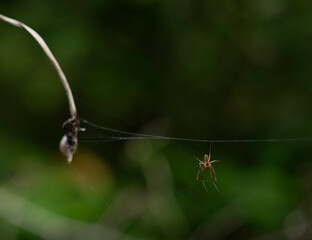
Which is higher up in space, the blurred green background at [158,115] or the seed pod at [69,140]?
the blurred green background at [158,115]

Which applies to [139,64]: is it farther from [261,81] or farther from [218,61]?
[261,81]

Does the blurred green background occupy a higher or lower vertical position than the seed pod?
higher

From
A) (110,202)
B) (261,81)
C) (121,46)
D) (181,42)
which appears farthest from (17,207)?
(261,81)

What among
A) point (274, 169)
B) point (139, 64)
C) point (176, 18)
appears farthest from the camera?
point (139, 64)

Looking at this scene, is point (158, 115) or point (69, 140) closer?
point (69, 140)

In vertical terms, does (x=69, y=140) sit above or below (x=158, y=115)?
below

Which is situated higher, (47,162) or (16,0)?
(16,0)

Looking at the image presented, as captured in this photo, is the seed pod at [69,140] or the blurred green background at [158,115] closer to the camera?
the seed pod at [69,140]

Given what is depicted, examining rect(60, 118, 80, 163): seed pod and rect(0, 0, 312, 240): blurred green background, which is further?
rect(0, 0, 312, 240): blurred green background
